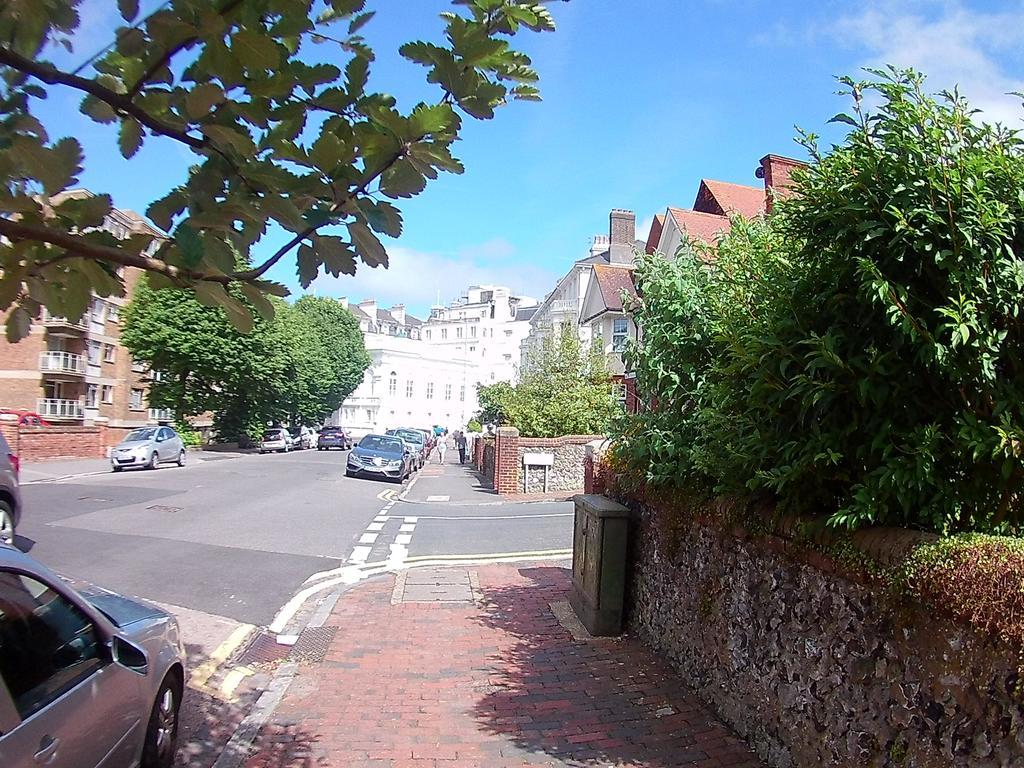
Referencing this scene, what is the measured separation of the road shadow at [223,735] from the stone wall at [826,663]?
2.70 m

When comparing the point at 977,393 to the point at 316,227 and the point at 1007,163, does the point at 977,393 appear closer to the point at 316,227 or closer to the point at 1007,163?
the point at 1007,163

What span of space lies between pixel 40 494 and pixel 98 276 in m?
16.6

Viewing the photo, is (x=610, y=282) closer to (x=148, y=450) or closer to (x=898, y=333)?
(x=148, y=450)

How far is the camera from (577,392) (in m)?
24.5

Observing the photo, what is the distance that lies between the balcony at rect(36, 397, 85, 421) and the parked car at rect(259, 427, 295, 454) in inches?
465

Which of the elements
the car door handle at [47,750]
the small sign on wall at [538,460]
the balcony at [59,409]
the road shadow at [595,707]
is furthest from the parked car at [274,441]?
the car door handle at [47,750]

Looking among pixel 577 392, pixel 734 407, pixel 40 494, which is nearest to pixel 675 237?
pixel 577 392

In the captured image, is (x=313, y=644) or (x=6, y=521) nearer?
(x=313, y=644)

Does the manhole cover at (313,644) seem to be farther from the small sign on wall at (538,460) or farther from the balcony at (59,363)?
the balcony at (59,363)

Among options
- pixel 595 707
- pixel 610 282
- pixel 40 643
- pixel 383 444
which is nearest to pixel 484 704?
pixel 595 707

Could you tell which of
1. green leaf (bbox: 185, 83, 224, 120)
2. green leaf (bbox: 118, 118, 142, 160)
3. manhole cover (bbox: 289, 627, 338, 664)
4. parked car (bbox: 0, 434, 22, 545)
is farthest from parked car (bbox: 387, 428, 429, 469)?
green leaf (bbox: 185, 83, 224, 120)

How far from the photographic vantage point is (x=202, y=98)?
7.63 feet

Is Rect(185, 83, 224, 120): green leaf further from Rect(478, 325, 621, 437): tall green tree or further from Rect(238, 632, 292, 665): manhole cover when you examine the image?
Rect(478, 325, 621, 437): tall green tree

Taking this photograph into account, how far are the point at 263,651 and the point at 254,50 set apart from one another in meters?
6.03
